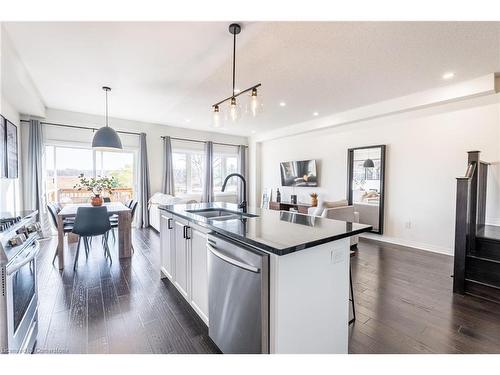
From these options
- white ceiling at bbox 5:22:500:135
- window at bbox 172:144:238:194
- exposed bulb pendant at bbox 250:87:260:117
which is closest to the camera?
exposed bulb pendant at bbox 250:87:260:117

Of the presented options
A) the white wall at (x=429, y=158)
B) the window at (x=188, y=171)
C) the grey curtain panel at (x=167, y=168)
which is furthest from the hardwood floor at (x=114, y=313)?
the white wall at (x=429, y=158)

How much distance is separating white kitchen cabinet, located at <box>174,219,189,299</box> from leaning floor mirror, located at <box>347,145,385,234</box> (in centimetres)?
387

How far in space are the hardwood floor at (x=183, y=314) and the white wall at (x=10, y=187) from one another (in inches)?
57.6

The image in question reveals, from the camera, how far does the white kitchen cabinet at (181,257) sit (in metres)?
2.18

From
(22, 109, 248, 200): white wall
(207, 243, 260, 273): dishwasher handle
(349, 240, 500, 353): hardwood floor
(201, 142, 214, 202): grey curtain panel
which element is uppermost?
(22, 109, 248, 200): white wall

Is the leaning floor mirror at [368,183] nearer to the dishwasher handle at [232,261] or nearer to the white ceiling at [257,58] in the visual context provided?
the white ceiling at [257,58]

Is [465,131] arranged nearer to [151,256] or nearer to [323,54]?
[323,54]

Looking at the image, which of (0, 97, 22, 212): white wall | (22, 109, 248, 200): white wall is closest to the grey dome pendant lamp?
(0, 97, 22, 212): white wall

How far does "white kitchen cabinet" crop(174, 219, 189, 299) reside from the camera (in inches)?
85.8

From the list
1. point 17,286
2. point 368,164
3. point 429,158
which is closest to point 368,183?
point 368,164

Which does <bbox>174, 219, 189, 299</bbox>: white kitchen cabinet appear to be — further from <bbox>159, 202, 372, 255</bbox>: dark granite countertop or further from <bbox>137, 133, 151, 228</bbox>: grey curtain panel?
<bbox>137, 133, 151, 228</bbox>: grey curtain panel

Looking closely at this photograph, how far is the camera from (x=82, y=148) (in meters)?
5.45
